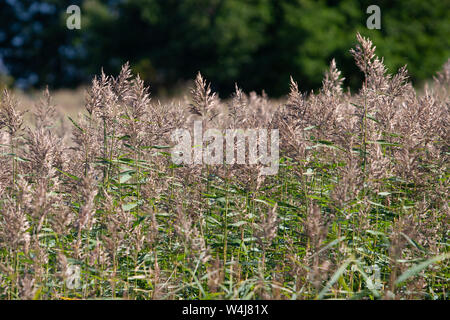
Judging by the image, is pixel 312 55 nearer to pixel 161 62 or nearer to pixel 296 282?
pixel 161 62

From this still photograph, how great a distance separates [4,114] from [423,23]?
3047 centimetres

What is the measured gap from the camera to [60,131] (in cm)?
759

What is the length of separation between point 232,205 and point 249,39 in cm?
2884

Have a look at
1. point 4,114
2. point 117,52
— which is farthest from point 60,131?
point 117,52

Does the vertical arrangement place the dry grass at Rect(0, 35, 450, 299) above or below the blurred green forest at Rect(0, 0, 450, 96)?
below

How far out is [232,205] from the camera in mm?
3912

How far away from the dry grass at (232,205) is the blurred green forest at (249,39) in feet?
71.3

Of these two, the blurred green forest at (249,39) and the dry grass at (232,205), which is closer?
the dry grass at (232,205)

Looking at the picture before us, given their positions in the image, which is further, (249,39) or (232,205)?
(249,39)

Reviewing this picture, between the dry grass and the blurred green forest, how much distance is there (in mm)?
21740

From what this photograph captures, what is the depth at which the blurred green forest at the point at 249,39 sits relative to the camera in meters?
27.8

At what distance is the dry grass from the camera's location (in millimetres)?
2984

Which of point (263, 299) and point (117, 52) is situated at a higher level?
point (117, 52)

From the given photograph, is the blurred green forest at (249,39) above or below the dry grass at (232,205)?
above
